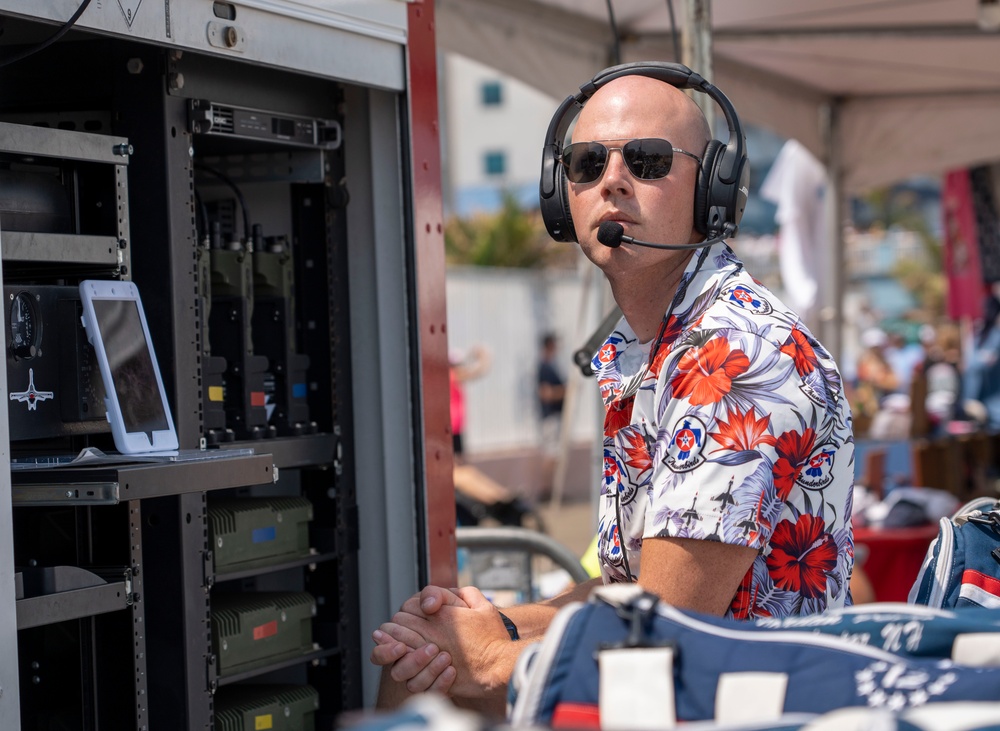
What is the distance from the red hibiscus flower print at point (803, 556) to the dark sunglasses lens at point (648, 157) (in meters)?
0.63

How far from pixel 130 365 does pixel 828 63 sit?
222 inches

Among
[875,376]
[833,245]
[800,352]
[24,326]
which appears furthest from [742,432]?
[875,376]

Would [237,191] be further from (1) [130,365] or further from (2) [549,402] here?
(2) [549,402]

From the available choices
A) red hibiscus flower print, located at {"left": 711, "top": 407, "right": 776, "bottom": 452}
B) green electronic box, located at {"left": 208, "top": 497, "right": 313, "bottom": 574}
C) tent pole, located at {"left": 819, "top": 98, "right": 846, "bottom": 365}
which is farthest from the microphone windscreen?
tent pole, located at {"left": 819, "top": 98, "right": 846, "bottom": 365}

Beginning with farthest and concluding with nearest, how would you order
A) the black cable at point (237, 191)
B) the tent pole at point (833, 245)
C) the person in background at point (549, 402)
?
1. the person in background at point (549, 402)
2. the tent pole at point (833, 245)
3. the black cable at point (237, 191)

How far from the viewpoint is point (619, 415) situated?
6.90ft

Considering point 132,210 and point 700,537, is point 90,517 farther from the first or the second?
point 700,537

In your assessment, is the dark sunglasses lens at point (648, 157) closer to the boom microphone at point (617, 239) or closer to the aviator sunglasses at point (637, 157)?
the aviator sunglasses at point (637, 157)

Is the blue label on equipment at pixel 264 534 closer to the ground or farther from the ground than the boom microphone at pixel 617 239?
closer to the ground

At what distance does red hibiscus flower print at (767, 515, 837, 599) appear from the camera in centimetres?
193

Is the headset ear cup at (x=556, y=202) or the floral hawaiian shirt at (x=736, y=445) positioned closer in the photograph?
the floral hawaiian shirt at (x=736, y=445)

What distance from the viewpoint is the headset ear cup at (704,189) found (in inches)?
84.5

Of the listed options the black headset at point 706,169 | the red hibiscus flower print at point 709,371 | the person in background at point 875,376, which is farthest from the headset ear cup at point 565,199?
the person in background at point 875,376

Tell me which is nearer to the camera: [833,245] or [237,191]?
[237,191]
